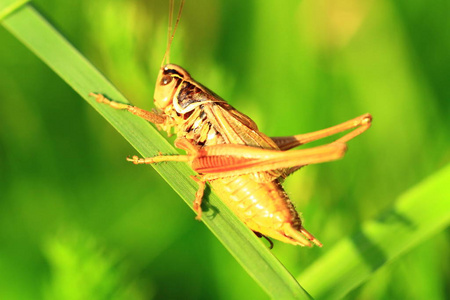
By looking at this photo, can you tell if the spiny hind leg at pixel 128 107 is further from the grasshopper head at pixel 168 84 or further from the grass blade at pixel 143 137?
the grasshopper head at pixel 168 84

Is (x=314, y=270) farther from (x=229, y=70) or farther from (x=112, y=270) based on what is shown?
(x=229, y=70)

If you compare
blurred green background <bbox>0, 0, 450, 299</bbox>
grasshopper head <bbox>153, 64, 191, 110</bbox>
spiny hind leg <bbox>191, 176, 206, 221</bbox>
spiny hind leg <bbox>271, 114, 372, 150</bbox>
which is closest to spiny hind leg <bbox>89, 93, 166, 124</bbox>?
grasshopper head <bbox>153, 64, 191, 110</bbox>

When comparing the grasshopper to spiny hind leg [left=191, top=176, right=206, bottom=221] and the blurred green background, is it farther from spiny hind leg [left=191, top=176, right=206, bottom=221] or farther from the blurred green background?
the blurred green background

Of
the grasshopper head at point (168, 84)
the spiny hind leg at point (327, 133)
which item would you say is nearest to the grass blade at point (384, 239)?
the spiny hind leg at point (327, 133)

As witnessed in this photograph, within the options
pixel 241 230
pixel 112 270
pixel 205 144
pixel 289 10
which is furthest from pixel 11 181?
pixel 289 10

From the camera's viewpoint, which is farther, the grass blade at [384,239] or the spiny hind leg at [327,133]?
the spiny hind leg at [327,133]

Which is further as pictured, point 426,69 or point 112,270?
point 426,69

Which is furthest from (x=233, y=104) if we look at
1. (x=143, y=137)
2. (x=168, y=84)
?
(x=143, y=137)
